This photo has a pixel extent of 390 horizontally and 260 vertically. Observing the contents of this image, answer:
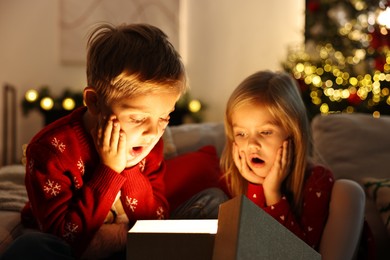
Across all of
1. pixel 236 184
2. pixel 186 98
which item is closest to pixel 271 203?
pixel 236 184

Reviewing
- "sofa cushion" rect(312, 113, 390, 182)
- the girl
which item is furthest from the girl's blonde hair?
"sofa cushion" rect(312, 113, 390, 182)

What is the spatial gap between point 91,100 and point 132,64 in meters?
0.16

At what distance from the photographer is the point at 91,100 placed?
1504mm

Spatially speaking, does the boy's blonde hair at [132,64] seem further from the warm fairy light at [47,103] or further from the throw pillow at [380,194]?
the warm fairy light at [47,103]

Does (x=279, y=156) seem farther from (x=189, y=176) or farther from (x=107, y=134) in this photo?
(x=107, y=134)

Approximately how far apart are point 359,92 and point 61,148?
114 inches

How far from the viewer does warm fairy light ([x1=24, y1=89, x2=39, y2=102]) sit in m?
4.95

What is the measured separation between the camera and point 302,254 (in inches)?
47.0

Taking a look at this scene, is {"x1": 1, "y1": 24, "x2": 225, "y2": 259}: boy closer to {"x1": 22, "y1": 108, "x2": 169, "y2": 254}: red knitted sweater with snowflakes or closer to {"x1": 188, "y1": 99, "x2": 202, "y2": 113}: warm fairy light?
{"x1": 22, "y1": 108, "x2": 169, "y2": 254}: red knitted sweater with snowflakes

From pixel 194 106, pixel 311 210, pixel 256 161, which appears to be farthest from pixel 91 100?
pixel 194 106

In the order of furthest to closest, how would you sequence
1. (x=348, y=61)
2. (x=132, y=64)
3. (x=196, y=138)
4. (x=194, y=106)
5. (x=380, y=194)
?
(x=194, y=106) → (x=348, y=61) → (x=196, y=138) → (x=380, y=194) → (x=132, y=64)

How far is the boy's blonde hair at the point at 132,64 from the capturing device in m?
1.44

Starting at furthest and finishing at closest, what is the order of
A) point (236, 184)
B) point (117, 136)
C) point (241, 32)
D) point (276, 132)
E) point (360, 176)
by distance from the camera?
point (241, 32), point (360, 176), point (236, 184), point (276, 132), point (117, 136)

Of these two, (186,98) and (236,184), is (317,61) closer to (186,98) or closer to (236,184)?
(186,98)
